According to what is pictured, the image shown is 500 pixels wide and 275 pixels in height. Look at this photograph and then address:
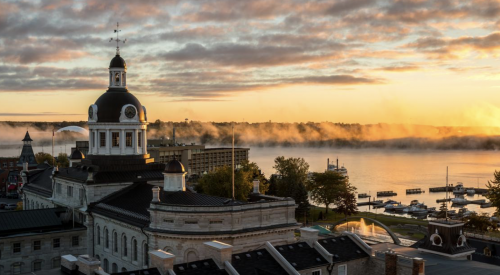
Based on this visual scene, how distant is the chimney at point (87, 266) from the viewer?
30.3 m

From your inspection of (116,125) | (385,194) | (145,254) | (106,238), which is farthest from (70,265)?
(385,194)

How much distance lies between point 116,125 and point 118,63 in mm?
8977

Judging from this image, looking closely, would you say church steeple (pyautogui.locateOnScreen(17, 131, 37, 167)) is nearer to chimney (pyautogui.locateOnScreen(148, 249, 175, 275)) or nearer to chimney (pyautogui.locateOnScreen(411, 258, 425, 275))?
chimney (pyautogui.locateOnScreen(148, 249, 175, 275))

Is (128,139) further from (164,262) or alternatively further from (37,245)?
(164,262)

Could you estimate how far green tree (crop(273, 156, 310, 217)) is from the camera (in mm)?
96125

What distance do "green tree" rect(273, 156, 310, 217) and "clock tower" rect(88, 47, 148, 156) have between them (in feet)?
125

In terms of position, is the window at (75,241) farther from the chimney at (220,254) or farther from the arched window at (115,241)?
the chimney at (220,254)

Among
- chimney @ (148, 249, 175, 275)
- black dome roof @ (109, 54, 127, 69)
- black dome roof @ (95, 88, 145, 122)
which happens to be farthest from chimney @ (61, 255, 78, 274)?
black dome roof @ (109, 54, 127, 69)

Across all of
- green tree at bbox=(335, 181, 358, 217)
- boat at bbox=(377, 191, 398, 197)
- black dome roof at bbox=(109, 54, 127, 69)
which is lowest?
boat at bbox=(377, 191, 398, 197)

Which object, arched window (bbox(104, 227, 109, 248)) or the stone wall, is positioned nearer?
the stone wall

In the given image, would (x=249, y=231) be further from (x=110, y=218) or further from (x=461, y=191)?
(x=461, y=191)

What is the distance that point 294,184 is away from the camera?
100562 mm

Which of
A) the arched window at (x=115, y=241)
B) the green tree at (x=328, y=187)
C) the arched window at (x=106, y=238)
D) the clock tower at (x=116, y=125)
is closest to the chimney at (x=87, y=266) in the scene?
the arched window at (x=115, y=241)

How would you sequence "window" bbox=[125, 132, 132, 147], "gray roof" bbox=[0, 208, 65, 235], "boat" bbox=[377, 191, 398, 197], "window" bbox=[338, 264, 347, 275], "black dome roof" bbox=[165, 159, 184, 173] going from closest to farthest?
"window" bbox=[338, 264, 347, 275] → "black dome roof" bbox=[165, 159, 184, 173] → "gray roof" bbox=[0, 208, 65, 235] → "window" bbox=[125, 132, 132, 147] → "boat" bbox=[377, 191, 398, 197]
